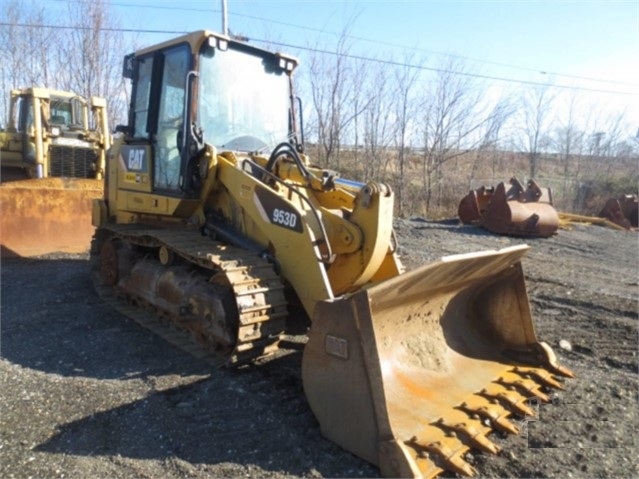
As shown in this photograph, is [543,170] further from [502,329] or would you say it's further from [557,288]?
[502,329]

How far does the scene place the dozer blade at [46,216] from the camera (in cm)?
793

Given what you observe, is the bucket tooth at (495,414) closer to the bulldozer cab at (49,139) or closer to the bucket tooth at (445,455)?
the bucket tooth at (445,455)

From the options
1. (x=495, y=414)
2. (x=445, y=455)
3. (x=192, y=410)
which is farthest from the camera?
(x=192, y=410)

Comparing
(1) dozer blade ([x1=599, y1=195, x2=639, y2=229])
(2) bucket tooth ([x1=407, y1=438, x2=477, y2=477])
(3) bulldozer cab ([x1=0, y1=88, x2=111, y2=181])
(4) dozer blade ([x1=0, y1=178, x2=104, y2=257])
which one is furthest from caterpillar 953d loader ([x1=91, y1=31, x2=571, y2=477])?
(1) dozer blade ([x1=599, y1=195, x2=639, y2=229])

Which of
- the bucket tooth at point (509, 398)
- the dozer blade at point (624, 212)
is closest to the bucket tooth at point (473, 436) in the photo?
the bucket tooth at point (509, 398)

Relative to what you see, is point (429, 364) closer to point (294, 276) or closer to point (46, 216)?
point (294, 276)

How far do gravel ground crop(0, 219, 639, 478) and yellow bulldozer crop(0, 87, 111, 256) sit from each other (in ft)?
8.06

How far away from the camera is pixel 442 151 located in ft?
64.5

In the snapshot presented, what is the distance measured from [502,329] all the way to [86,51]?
2049 cm

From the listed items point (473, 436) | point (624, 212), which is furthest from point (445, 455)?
point (624, 212)

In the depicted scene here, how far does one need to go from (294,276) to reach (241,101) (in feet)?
7.01

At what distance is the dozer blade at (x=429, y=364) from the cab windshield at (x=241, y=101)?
8.35 feet

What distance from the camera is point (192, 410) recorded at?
139 inches

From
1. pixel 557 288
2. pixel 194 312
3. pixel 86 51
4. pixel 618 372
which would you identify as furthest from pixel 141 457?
pixel 86 51
